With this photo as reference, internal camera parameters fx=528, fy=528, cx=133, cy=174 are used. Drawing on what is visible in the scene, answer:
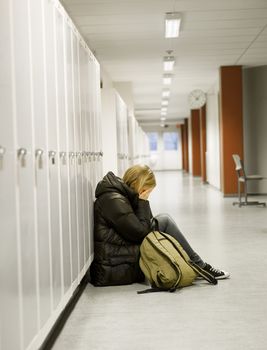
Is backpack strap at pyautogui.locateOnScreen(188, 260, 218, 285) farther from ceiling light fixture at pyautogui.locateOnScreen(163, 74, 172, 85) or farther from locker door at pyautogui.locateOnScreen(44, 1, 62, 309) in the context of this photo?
ceiling light fixture at pyautogui.locateOnScreen(163, 74, 172, 85)

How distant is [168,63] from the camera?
11758 millimetres

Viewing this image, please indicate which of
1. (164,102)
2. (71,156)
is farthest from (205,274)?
(164,102)

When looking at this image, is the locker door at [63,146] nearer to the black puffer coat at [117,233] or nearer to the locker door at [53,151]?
the locker door at [53,151]

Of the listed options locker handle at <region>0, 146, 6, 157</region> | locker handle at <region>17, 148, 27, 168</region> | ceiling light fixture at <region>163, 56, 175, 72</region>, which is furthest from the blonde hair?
ceiling light fixture at <region>163, 56, 175, 72</region>

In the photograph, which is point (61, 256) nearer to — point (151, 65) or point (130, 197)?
point (130, 197)

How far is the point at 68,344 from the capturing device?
2.95 m

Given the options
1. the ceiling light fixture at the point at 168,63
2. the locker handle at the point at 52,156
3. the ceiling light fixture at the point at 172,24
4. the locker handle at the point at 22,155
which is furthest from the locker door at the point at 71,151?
the ceiling light fixture at the point at 168,63

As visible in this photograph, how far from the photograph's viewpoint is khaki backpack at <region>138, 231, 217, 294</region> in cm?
405

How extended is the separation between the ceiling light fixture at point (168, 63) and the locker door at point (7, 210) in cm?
935

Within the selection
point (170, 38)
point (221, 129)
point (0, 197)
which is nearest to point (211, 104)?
point (221, 129)

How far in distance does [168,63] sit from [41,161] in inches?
377

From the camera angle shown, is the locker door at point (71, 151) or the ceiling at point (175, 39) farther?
the ceiling at point (175, 39)

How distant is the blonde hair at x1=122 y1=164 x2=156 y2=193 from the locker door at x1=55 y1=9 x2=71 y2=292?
115 cm

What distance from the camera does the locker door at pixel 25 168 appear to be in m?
2.17
